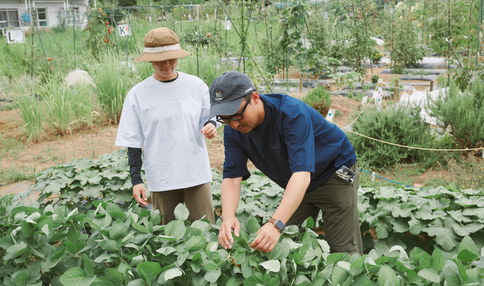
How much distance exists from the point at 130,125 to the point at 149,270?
113cm

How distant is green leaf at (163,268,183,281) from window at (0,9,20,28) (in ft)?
98.7

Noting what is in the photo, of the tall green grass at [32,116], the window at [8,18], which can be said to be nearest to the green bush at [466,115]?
the tall green grass at [32,116]

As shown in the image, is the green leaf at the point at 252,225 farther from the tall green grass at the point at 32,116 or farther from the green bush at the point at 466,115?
the tall green grass at the point at 32,116

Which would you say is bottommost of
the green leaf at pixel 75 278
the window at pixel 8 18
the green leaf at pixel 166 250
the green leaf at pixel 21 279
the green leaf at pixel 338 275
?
the green leaf at pixel 21 279

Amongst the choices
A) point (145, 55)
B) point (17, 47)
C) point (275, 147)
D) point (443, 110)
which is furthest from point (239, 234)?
point (17, 47)

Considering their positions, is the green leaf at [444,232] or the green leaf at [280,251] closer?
the green leaf at [280,251]

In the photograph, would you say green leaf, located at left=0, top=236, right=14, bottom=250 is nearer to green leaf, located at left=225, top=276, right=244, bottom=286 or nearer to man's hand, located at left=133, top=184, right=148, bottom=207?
man's hand, located at left=133, top=184, right=148, bottom=207

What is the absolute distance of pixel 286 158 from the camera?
77.2 inches

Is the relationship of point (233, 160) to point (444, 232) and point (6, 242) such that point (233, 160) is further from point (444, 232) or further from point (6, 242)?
point (444, 232)

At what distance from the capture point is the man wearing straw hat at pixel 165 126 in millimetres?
2410

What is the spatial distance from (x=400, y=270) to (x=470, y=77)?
4.75 metres

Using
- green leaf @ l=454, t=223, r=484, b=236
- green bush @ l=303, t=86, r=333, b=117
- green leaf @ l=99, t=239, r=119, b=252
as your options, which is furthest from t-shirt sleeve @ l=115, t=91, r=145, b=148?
green bush @ l=303, t=86, r=333, b=117

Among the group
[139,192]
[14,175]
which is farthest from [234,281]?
[14,175]

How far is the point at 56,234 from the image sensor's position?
1.95m
